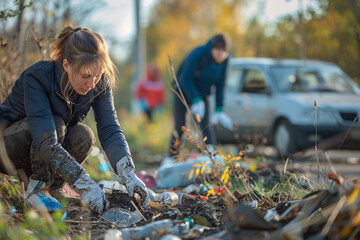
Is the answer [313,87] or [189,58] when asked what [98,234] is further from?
[313,87]

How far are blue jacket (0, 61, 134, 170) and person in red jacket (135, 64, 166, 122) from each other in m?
9.74

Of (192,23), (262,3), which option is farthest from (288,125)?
(192,23)

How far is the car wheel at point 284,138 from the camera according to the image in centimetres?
738

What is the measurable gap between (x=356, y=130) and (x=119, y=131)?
5.01m

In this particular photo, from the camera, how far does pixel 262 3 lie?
2086cm

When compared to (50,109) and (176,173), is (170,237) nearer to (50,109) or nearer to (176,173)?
(50,109)

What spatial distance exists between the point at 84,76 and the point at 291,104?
5.25 meters

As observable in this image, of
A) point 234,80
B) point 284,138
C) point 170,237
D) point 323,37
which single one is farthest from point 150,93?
point 170,237

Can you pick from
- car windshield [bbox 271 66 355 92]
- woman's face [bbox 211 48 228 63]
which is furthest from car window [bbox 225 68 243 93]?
woman's face [bbox 211 48 228 63]

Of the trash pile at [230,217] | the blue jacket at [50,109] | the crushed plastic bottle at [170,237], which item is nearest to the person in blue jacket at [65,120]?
the blue jacket at [50,109]

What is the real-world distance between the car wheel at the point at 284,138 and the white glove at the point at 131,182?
4789 mm

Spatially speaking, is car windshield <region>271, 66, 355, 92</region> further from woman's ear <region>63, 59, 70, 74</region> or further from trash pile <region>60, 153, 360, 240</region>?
woman's ear <region>63, 59, 70, 74</region>

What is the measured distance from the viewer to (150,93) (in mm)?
13016

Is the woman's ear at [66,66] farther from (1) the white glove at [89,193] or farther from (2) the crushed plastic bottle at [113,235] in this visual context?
(2) the crushed plastic bottle at [113,235]
